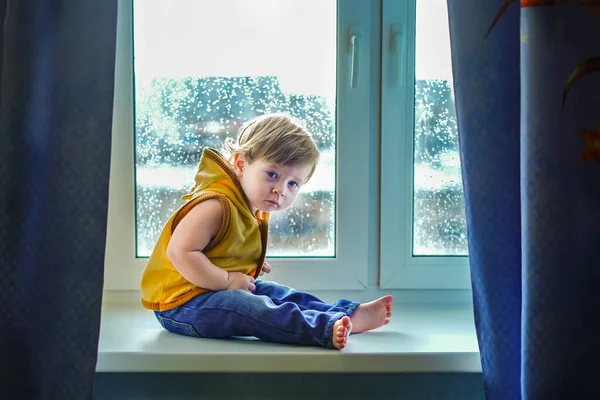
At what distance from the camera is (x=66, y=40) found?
103cm

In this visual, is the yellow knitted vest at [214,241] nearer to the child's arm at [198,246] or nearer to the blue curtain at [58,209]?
the child's arm at [198,246]

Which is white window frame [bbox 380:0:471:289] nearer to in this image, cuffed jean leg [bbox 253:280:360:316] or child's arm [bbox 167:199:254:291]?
cuffed jean leg [bbox 253:280:360:316]

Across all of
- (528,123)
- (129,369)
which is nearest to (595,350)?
(528,123)

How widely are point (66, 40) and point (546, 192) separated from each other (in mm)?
813

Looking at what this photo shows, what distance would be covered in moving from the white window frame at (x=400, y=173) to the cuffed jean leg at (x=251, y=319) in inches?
11.5

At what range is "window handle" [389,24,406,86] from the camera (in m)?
1.38

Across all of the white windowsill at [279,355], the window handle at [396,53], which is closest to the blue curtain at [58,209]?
the white windowsill at [279,355]

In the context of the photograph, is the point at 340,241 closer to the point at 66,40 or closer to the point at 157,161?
the point at 157,161

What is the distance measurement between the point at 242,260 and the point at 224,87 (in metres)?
0.42

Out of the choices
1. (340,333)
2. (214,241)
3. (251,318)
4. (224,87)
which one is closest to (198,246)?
(214,241)

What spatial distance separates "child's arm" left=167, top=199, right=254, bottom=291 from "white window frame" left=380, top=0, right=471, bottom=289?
0.42 meters

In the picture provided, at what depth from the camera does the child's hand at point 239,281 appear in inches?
47.6

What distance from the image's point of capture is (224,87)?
1.43m

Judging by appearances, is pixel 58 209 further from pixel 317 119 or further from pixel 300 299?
pixel 317 119
